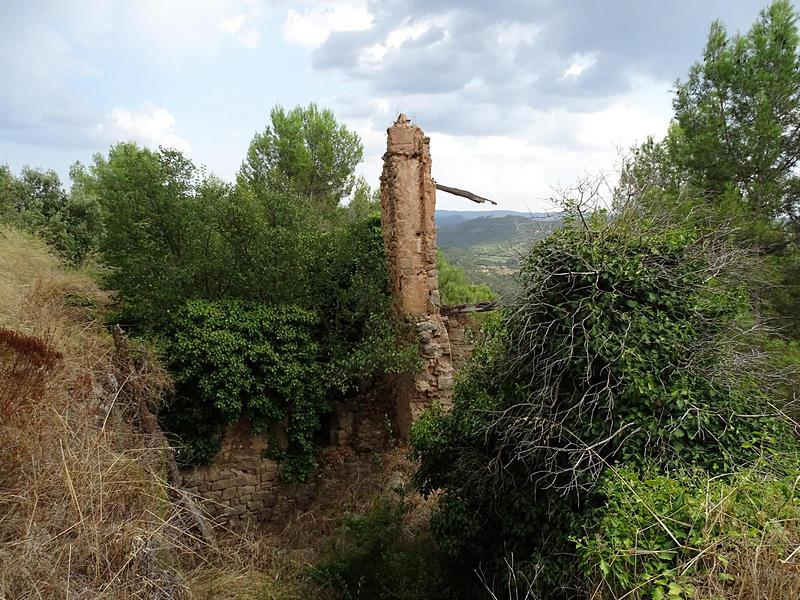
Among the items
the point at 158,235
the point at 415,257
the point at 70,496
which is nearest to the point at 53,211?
the point at 158,235

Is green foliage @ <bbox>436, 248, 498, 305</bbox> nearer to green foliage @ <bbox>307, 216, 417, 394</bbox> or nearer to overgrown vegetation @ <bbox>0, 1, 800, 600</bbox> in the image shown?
overgrown vegetation @ <bbox>0, 1, 800, 600</bbox>

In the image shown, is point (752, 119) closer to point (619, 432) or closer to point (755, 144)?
point (755, 144)

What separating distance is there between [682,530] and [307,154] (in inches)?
946

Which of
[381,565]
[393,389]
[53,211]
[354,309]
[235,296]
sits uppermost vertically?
[53,211]

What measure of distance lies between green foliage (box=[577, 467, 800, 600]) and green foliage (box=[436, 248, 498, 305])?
1731 cm

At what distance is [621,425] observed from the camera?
15.3 ft

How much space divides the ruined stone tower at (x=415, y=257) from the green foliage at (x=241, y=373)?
192 centimetres

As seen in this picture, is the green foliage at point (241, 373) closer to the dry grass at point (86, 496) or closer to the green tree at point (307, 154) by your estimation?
the dry grass at point (86, 496)

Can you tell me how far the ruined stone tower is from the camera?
9977mm

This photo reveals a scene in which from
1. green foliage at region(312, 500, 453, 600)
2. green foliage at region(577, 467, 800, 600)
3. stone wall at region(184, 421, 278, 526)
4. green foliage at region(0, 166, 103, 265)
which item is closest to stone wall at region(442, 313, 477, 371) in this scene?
stone wall at region(184, 421, 278, 526)

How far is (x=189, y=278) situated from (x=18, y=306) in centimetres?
282

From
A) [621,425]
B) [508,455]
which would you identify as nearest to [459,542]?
[508,455]

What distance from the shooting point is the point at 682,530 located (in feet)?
11.2

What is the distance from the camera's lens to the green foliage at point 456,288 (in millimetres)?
21750
